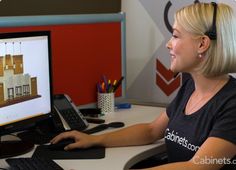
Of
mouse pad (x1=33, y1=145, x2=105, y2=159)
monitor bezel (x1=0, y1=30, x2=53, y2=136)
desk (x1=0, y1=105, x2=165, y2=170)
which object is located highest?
monitor bezel (x1=0, y1=30, x2=53, y2=136)

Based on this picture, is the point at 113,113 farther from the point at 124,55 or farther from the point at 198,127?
the point at 198,127

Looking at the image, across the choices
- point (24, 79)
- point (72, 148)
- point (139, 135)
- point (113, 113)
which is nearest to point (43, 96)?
point (24, 79)

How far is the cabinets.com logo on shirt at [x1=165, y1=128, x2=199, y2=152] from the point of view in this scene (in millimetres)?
1415

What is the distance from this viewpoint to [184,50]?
1475 mm

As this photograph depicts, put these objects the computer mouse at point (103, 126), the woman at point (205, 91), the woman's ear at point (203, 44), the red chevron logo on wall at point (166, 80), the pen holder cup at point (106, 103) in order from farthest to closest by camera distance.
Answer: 1. the red chevron logo on wall at point (166, 80)
2. the pen holder cup at point (106, 103)
3. the computer mouse at point (103, 126)
4. the woman's ear at point (203, 44)
5. the woman at point (205, 91)

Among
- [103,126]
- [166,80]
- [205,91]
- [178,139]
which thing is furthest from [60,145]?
[166,80]

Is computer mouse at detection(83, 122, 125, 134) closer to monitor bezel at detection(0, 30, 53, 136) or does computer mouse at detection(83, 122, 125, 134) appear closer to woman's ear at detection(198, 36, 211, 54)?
monitor bezel at detection(0, 30, 53, 136)

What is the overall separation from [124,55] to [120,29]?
148 millimetres

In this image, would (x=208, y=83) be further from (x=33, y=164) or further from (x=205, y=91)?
(x=33, y=164)

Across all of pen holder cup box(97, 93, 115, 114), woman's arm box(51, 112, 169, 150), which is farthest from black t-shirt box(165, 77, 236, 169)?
pen holder cup box(97, 93, 115, 114)

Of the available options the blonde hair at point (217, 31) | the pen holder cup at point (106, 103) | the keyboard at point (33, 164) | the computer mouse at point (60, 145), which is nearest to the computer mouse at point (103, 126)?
the computer mouse at point (60, 145)

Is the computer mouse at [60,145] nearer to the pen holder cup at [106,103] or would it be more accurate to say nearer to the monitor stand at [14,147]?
the monitor stand at [14,147]

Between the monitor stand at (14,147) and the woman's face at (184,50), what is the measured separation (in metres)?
0.60

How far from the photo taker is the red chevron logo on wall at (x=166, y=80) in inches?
92.0
